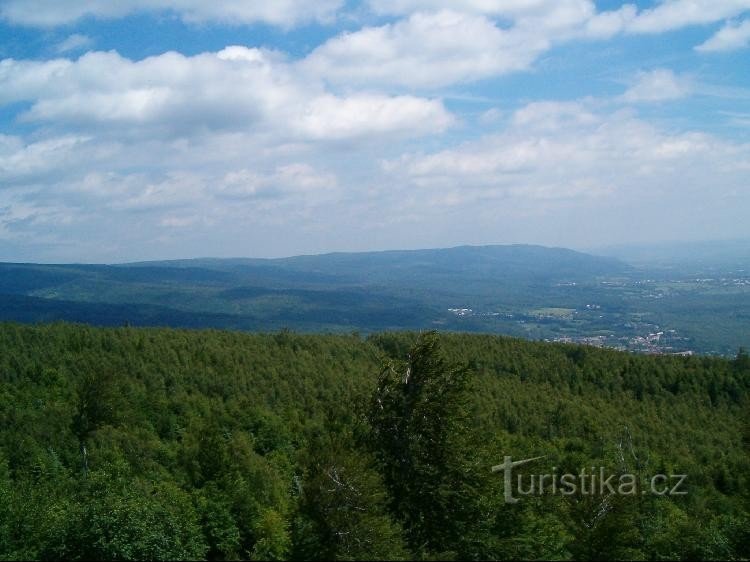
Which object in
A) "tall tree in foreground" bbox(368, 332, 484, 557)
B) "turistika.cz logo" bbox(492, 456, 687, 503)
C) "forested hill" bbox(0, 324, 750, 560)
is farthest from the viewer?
"turistika.cz logo" bbox(492, 456, 687, 503)

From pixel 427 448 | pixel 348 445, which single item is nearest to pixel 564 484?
pixel 427 448

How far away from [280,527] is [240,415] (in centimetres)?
2999

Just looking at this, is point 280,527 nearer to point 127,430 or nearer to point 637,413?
point 127,430

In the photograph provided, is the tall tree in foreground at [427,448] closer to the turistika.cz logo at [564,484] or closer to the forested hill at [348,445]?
the forested hill at [348,445]

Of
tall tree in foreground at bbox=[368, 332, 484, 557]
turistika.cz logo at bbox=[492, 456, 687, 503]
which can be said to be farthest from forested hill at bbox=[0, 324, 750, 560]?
turistika.cz logo at bbox=[492, 456, 687, 503]

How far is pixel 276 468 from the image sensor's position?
47000 mm

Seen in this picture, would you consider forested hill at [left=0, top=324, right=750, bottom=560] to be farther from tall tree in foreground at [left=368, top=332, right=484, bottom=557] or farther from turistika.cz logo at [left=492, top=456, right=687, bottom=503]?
turistika.cz logo at [left=492, top=456, right=687, bottom=503]

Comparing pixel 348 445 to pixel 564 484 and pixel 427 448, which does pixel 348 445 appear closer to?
pixel 427 448

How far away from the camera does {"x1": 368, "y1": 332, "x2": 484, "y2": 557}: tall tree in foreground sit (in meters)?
18.0

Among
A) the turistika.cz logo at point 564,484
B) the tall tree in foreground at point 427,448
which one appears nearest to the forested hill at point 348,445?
the tall tree in foreground at point 427,448

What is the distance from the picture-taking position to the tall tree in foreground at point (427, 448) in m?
18.0

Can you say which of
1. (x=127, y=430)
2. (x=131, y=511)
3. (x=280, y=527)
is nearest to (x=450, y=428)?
(x=131, y=511)

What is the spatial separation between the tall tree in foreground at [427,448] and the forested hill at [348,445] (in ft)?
0.19

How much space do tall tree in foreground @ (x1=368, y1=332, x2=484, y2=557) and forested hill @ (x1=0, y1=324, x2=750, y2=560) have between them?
59 mm
